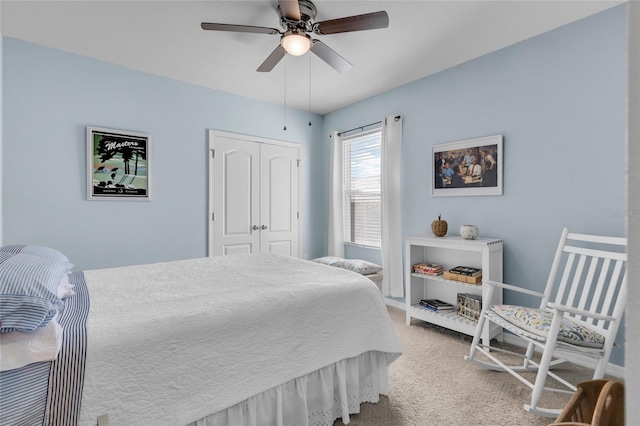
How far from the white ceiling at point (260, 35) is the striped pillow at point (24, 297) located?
2052 mm

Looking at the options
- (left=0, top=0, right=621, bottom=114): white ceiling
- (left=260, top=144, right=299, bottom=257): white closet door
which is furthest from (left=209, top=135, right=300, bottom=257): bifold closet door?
(left=0, top=0, right=621, bottom=114): white ceiling

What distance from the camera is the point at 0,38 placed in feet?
8.70

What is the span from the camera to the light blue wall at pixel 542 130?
7.69 ft

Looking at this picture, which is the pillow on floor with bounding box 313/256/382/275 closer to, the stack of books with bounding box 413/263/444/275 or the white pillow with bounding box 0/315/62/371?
the stack of books with bounding box 413/263/444/275

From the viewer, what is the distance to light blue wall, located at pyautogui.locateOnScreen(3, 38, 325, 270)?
9.15 feet

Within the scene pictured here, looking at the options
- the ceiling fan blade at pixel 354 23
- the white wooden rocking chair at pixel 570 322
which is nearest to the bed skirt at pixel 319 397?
the white wooden rocking chair at pixel 570 322

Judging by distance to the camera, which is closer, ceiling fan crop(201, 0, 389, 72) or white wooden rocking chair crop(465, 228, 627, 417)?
white wooden rocking chair crop(465, 228, 627, 417)

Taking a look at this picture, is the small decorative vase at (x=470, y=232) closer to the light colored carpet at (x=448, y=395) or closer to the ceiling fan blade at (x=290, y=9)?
the light colored carpet at (x=448, y=395)

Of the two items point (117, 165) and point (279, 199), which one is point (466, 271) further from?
point (117, 165)

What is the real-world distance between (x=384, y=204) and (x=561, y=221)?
70.3 inches

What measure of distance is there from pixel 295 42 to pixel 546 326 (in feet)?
8.19

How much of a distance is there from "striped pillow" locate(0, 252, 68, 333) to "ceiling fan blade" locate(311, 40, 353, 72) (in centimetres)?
218

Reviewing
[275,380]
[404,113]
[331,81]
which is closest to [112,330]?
[275,380]

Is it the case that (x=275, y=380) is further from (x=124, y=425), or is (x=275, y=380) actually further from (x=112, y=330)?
(x=112, y=330)
